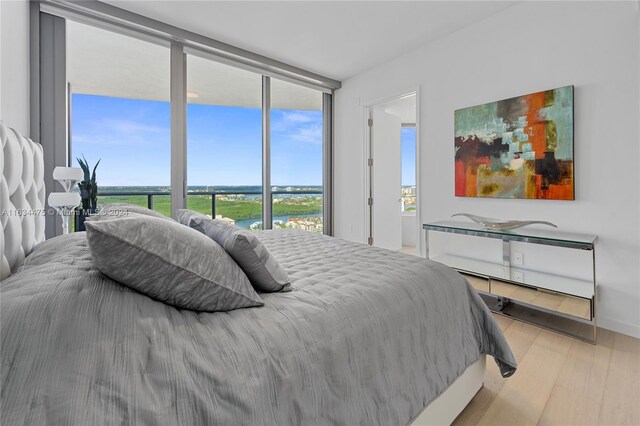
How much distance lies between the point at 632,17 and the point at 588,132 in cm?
83

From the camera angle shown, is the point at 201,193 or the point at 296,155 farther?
the point at 296,155

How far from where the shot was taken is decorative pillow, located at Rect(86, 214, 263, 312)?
0.74 meters

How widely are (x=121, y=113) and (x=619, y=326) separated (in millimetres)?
5085

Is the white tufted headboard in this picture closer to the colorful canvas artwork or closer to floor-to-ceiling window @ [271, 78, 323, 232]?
floor-to-ceiling window @ [271, 78, 323, 232]

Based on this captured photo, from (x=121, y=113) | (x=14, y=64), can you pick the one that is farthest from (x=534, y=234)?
(x=121, y=113)

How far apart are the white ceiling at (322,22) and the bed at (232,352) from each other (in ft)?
8.44

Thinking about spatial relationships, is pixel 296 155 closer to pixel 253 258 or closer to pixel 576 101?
pixel 576 101

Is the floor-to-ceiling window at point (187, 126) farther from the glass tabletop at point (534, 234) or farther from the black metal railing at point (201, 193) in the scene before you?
the glass tabletop at point (534, 234)

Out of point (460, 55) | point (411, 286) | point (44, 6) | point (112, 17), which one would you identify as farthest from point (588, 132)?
point (44, 6)

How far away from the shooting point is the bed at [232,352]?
0.56 m

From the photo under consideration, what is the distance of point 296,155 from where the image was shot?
15.2ft

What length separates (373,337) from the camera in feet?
3.27

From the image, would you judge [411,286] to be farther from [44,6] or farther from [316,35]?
[44,6]

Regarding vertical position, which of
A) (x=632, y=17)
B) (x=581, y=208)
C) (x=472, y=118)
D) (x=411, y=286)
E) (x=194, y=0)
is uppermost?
(x=194, y=0)
